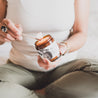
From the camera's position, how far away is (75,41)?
105cm

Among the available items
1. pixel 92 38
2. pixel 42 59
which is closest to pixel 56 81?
pixel 42 59

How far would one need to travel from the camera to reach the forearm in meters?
1.02

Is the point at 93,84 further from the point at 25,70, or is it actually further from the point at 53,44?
the point at 25,70

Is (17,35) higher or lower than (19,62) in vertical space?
higher

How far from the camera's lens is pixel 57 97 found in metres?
0.82

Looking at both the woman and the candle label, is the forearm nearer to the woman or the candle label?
the woman

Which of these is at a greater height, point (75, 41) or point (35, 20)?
point (35, 20)

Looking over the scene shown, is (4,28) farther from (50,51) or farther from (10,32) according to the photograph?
(50,51)

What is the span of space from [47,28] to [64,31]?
0.12m

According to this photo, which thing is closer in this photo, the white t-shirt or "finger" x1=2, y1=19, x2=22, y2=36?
"finger" x1=2, y1=19, x2=22, y2=36

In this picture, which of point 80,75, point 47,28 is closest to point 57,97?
point 80,75

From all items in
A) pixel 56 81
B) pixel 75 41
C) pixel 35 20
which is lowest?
pixel 56 81

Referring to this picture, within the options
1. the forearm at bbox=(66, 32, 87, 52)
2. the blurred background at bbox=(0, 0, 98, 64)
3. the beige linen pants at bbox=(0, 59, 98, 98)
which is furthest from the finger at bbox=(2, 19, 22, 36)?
the blurred background at bbox=(0, 0, 98, 64)

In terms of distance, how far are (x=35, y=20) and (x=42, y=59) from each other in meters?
0.24
